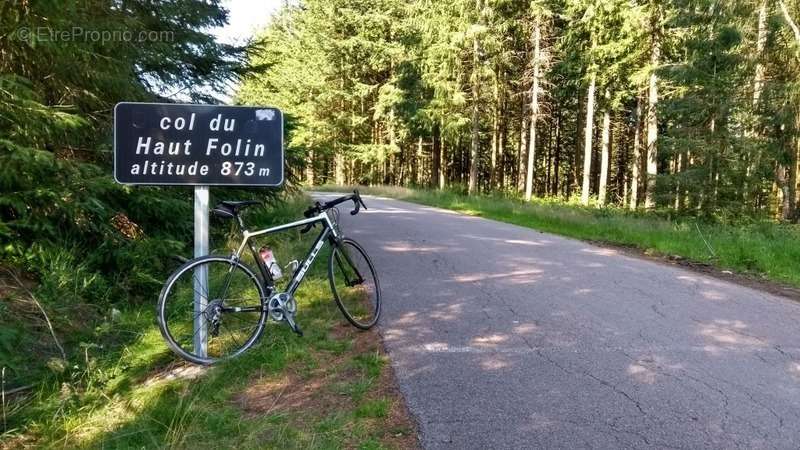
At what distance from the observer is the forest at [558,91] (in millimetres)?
17562

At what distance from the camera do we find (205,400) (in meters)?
3.56

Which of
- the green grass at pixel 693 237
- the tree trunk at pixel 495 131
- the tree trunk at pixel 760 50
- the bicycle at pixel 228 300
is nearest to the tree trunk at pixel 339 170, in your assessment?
the tree trunk at pixel 495 131

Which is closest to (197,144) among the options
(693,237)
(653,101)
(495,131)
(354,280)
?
(354,280)

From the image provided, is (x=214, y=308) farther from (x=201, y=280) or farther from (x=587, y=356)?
(x=587, y=356)

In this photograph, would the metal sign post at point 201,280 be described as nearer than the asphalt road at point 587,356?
No

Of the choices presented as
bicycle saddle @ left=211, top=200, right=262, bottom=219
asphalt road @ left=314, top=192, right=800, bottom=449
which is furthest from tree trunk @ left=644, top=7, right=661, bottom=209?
bicycle saddle @ left=211, top=200, right=262, bottom=219

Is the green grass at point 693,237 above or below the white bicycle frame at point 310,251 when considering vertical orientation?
below

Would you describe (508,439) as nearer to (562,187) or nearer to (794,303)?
(794,303)

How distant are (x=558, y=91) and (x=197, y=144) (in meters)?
30.1

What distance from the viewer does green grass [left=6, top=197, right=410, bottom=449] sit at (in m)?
3.10

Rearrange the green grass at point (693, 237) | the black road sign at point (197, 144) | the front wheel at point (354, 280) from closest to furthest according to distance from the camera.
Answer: the black road sign at point (197, 144) < the front wheel at point (354, 280) < the green grass at point (693, 237)

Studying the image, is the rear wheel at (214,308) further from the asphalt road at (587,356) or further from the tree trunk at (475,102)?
the tree trunk at (475,102)

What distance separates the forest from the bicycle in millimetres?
5750

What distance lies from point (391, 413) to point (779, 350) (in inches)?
143
